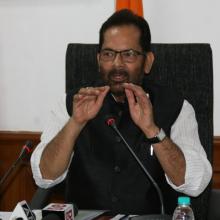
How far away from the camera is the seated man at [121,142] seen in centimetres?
204

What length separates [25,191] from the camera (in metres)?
3.03

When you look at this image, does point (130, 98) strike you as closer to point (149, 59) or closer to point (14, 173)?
point (149, 59)

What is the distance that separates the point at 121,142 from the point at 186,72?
0.37 m

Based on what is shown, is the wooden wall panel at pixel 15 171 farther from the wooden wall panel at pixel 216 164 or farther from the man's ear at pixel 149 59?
the man's ear at pixel 149 59

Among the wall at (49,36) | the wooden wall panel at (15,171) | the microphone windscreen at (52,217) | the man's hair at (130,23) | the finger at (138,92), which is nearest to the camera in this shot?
the microphone windscreen at (52,217)

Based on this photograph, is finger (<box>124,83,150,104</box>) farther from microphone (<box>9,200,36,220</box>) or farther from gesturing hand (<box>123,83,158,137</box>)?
microphone (<box>9,200,36,220</box>)

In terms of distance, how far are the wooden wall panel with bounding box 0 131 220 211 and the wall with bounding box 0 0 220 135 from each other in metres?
0.05

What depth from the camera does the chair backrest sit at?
216 cm

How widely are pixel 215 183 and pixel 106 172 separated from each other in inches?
34.3

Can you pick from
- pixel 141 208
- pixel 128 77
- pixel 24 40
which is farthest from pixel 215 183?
pixel 24 40

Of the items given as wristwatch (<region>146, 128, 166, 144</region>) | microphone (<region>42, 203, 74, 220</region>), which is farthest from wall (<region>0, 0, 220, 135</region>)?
microphone (<region>42, 203, 74, 220</region>)

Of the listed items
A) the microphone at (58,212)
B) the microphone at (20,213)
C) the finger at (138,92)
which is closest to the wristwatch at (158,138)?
the finger at (138,92)

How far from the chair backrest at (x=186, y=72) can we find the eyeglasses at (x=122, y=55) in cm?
11

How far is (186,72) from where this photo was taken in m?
2.17
